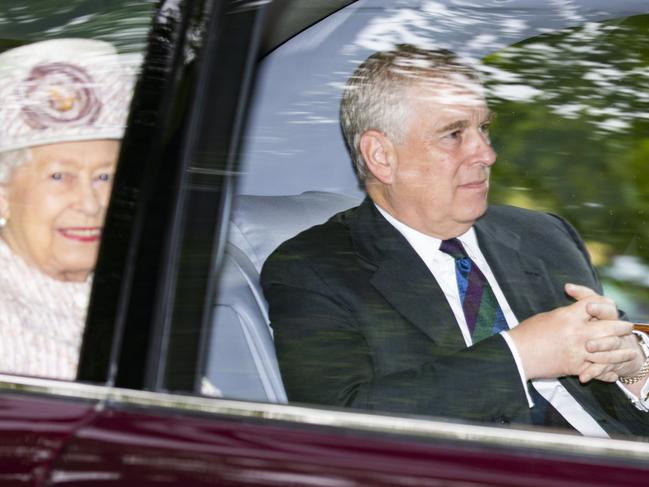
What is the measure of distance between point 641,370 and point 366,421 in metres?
0.81

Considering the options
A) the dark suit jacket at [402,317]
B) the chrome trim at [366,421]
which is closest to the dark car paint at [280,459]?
the chrome trim at [366,421]

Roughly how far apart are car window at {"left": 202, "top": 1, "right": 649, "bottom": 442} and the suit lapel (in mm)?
19

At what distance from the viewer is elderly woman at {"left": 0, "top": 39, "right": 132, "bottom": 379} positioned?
5.96 ft

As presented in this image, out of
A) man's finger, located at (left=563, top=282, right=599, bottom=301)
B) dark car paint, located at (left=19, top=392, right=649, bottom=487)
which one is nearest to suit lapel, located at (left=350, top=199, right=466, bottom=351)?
man's finger, located at (left=563, top=282, right=599, bottom=301)

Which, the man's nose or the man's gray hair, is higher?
the man's gray hair

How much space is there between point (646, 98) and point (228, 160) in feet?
2.36

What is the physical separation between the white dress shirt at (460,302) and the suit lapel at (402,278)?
16 millimetres

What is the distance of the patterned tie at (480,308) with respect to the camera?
6.23ft

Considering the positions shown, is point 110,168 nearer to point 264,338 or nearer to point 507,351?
point 264,338

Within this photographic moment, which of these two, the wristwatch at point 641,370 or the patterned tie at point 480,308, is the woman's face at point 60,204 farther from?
the wristwatch at point 641,370

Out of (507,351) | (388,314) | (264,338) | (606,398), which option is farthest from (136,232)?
(606,398)

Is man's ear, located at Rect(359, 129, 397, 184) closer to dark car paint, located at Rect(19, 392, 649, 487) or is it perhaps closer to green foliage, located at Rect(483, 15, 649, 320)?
green foliage, located at Rect(483, 15, 649, 320)

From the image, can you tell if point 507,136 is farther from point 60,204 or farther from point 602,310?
point 60,204

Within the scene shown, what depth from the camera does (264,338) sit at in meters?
1.91
